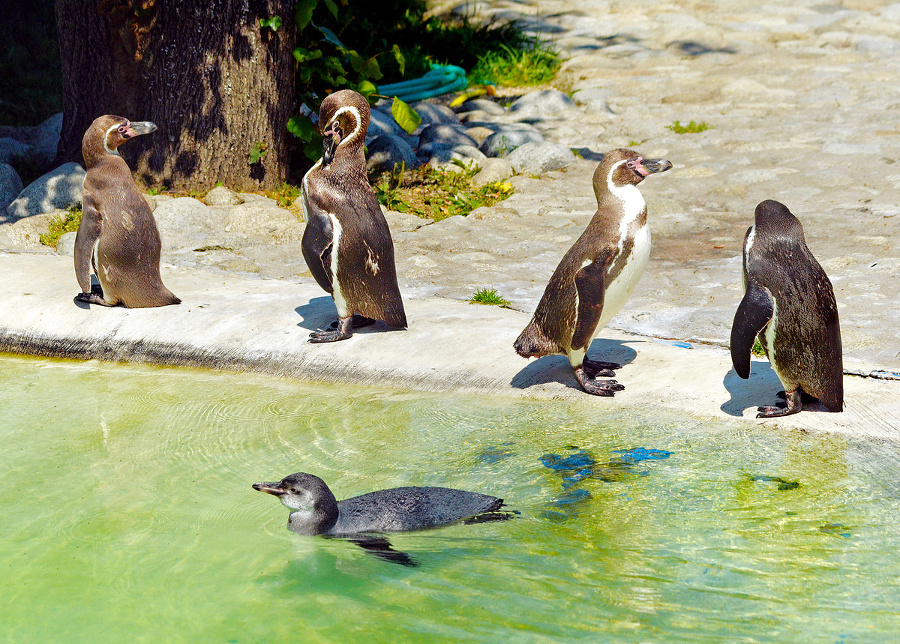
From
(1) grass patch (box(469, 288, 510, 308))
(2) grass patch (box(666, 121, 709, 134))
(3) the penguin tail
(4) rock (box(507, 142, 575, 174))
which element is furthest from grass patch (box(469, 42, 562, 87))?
(3) the penguin tail

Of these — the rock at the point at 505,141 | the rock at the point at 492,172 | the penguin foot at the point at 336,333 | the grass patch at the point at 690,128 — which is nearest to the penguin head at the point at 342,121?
the penguin foot at the point at 336,333

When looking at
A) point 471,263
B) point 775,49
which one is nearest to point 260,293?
point 471,263

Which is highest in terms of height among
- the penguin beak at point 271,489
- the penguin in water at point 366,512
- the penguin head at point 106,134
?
the penguin head at point 106,134

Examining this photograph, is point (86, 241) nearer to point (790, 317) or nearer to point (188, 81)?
point (188, 81)

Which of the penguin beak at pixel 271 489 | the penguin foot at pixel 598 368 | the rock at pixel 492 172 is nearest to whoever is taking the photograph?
the penguin beak at pixel 271 489

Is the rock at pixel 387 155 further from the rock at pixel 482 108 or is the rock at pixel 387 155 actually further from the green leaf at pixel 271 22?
the rock at pixel 482 108

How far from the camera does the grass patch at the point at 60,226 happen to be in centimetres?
673

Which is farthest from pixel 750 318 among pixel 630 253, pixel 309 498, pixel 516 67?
pixel 516 67

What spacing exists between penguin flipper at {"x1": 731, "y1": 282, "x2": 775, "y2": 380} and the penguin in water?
3.89 feet

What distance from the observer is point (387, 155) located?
8273 millimetres

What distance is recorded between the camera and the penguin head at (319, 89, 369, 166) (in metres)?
4.36

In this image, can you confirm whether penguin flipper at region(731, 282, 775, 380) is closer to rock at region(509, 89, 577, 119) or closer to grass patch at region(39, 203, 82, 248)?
grass patch at region(39, 203, 82, 248)

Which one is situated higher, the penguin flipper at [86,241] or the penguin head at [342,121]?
the penguin head at [342,121]

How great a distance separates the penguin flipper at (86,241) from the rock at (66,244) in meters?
1.59
